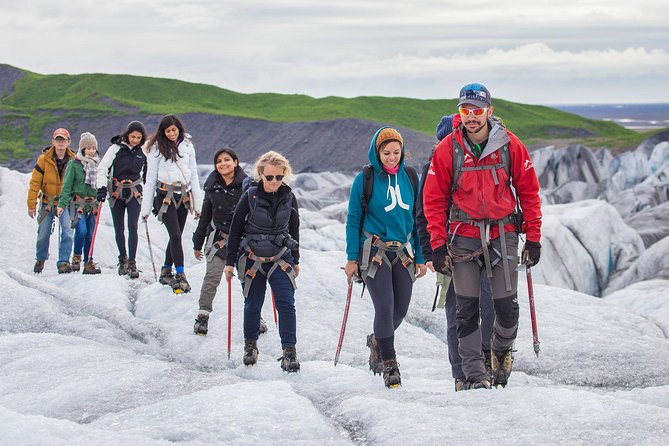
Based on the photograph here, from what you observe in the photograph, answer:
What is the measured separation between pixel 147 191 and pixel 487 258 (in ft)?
24.1

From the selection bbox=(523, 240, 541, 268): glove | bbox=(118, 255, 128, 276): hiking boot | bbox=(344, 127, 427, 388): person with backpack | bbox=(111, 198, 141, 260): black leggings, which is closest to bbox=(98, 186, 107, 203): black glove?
bbox=(111, 198, 141, 260): black leggings

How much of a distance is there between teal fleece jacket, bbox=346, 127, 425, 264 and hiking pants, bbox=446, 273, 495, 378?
930 mm

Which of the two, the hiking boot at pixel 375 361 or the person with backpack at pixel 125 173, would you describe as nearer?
the hiking boot at pixel 375 361

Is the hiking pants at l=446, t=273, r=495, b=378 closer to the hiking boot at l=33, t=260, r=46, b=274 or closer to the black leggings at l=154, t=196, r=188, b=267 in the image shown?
the black leggings at l=154, t=196, r=188, b=267

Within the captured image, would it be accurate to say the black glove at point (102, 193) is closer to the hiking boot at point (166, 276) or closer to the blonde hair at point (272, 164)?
the hiking boot at point (166, 276)

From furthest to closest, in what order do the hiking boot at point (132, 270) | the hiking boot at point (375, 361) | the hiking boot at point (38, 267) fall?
the hiking boot at point (38, 267) → the hiking boot at point (132, 270) → the hiking boot at point (375, 361)

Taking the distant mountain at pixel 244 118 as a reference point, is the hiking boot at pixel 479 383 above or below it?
below

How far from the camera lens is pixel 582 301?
15.7 meters

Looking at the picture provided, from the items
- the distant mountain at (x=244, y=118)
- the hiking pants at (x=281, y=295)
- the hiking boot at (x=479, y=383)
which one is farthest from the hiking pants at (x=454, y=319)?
the distant mountain at (x=244, y=118)

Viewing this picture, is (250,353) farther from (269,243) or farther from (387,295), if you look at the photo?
(387,295)

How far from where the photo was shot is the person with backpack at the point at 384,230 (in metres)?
8.72

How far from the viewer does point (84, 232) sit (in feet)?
52.2

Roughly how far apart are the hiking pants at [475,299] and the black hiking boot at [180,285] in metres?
6.63

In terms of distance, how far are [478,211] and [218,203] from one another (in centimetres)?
475
